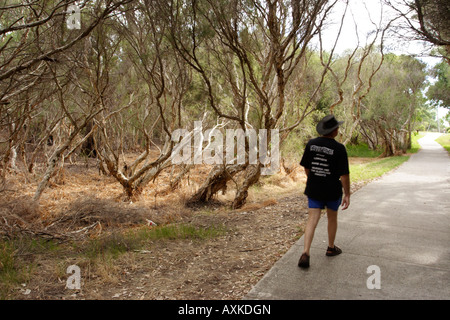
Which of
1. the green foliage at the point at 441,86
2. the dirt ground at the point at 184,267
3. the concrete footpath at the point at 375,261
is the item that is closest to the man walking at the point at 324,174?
the concrete footpath at the point at 375,261

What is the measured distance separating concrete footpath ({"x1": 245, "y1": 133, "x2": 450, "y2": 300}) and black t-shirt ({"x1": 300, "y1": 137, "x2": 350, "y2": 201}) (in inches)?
33.6

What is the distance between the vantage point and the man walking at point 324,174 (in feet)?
12.5

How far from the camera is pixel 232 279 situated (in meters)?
3.77

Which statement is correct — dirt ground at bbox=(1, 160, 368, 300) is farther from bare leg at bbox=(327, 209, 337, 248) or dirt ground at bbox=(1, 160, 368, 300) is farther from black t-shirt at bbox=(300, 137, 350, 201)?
black t-shirt at bbox=(300, 137, 350, 201)

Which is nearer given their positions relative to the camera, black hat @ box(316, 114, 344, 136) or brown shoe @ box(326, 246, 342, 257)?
black hat @ box(316, 114, 344, 136)

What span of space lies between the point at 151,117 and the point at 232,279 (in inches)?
692

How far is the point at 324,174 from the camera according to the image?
3.84 meters

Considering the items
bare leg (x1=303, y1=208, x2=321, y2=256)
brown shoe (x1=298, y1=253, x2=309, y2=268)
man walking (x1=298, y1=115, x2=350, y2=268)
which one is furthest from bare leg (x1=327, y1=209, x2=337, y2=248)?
brown shoe (x1=298, y1=253, x2=309, y2=268)

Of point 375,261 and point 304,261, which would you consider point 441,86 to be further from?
point 304,261

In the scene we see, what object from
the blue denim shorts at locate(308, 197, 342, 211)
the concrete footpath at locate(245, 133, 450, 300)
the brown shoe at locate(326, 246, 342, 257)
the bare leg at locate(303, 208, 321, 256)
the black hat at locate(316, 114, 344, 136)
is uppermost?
the black hat at locate(316, 114, 344, 136)

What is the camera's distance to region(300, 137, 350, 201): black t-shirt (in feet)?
12.5

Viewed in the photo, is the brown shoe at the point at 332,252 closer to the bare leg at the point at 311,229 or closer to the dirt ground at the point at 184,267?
the bare leg at the point at 311,229
